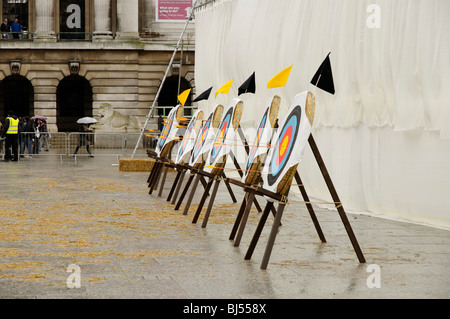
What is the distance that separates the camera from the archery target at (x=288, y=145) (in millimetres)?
7242

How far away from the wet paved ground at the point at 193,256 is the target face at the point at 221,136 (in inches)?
33.2

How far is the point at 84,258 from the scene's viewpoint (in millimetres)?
7570

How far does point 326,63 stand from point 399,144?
125 inches

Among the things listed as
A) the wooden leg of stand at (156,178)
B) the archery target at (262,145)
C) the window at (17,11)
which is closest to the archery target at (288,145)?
the archery target at (262,145)

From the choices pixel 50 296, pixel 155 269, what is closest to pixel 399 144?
pixel 155 269

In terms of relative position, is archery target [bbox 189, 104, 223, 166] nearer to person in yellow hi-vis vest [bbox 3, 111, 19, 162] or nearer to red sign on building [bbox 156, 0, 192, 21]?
person in yellow hi-vis vest [bbox 3, 111, 19, 162]

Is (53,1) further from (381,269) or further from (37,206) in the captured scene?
(381,269)

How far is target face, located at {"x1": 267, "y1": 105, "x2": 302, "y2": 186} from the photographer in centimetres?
740

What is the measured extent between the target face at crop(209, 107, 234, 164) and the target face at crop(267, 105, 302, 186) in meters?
1.99

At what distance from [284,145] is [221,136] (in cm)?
279

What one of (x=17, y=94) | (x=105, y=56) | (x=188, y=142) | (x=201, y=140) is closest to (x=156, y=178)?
(x=188, y=142)

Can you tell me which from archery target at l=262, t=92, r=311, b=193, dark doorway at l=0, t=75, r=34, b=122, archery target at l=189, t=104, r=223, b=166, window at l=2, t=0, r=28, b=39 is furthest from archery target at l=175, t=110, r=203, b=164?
dark doorway at l=0, t=75, r=34, b=122

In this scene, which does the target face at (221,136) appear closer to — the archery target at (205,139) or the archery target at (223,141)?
the archery target at (223,141)

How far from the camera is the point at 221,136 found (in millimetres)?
10406
